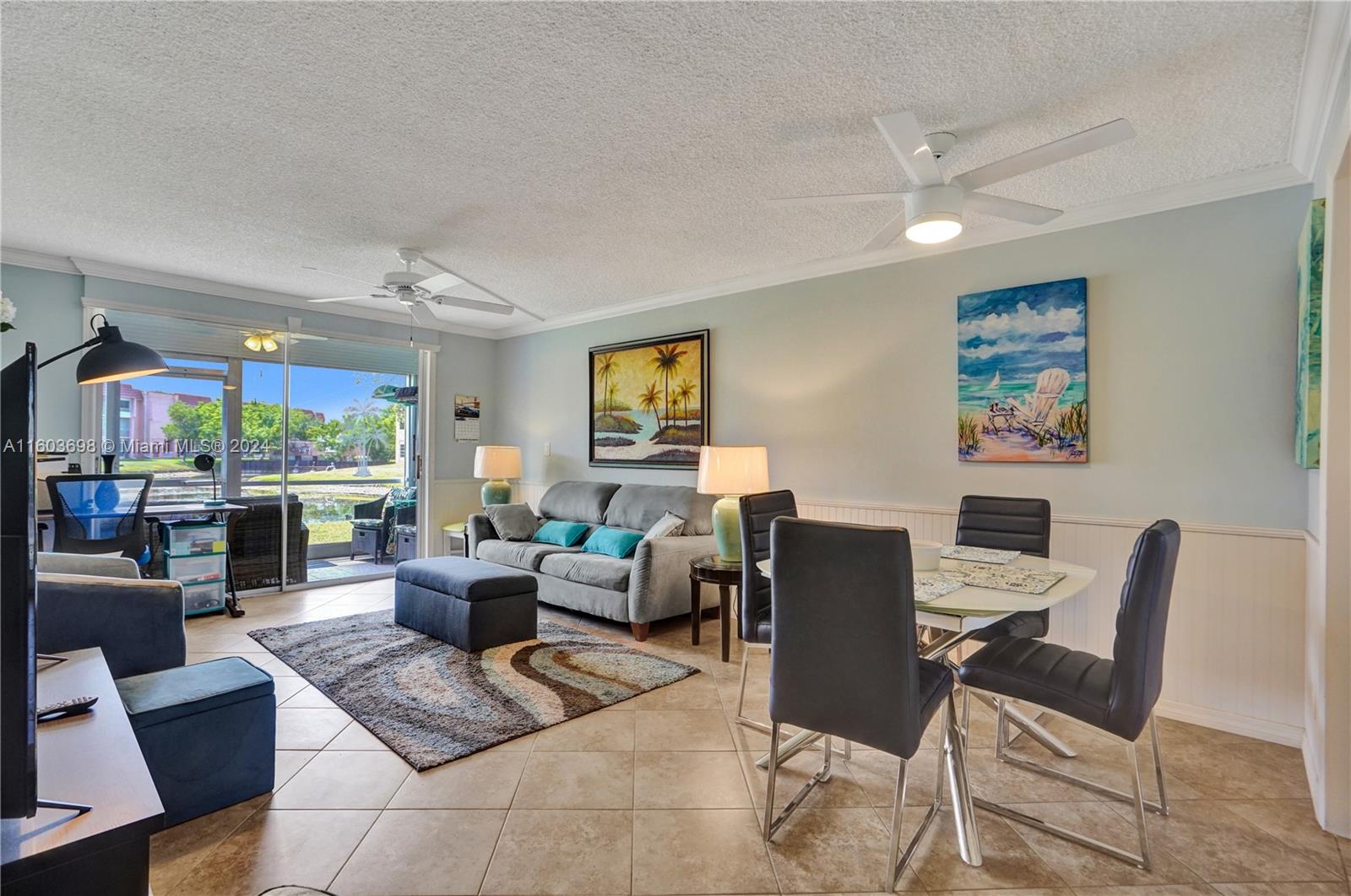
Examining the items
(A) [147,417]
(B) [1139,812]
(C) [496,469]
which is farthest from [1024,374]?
(A) [147,417]

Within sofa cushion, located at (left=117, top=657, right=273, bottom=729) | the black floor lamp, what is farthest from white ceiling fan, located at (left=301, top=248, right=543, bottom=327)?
sofa cushion, located at (left=117, top=657, right=273, bottom=729)

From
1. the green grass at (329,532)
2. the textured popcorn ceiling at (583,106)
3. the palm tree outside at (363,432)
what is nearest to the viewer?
the textured popcorn ceiling at (583,106)

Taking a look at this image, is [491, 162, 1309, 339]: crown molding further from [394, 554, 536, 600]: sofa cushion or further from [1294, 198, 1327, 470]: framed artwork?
[394, 554, 536, 600]: sofa cushion

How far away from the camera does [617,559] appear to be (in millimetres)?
4418

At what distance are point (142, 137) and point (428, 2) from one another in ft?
5.38

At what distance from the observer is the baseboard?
2.70 metres

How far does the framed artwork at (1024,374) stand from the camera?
3.27 meters

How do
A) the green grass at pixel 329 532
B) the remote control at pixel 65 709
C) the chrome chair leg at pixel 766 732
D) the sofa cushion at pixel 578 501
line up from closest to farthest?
the remote control at pixel 65 709
the chrome chair leg at pixel 766 732
the sofa cushion at pixel 578 501
the green grass at pixel 329 532

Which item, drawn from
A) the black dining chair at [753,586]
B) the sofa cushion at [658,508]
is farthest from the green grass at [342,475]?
the black dining chair at [753,586]

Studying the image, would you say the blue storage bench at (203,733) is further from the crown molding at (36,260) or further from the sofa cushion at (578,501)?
the crown molding at (36,260)

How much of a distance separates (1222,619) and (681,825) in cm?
259

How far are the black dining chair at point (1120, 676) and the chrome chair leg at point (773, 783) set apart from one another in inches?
20.6

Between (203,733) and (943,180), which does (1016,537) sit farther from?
(203,733)

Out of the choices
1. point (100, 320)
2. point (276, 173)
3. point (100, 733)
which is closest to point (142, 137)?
point (276, 173)
